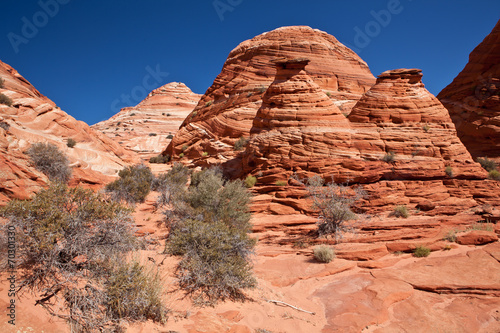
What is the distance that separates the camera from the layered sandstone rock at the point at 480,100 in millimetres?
22781

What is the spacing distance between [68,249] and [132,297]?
1241mm

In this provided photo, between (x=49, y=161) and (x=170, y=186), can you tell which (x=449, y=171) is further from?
(x=49, y=161)

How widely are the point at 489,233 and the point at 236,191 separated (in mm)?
8778

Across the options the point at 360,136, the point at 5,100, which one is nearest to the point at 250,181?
the point at 360,136

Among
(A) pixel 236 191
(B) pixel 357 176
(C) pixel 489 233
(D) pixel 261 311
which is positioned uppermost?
(B) pixel 357 176

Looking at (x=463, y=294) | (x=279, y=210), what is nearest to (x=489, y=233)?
(x=463, y=294)

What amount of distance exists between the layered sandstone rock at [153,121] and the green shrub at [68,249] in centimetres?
2652

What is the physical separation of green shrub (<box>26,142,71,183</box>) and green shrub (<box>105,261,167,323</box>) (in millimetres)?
8350

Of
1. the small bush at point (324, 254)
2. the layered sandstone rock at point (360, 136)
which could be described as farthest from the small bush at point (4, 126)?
the small bush at point (324, 254)

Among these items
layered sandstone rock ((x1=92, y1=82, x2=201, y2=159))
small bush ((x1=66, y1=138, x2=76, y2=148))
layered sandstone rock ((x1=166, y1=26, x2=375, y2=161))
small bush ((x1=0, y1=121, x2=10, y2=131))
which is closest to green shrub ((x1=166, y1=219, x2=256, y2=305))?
small bush ((x1=0, y1=121, x2=10, y2=131))

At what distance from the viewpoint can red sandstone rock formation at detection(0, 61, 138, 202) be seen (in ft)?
26.6

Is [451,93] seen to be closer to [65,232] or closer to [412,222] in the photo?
[412,222]

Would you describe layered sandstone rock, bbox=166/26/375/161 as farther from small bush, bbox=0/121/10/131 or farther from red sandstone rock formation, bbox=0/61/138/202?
small bush, bbox=0/121/10/131

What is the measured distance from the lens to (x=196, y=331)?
3998 millimetres
